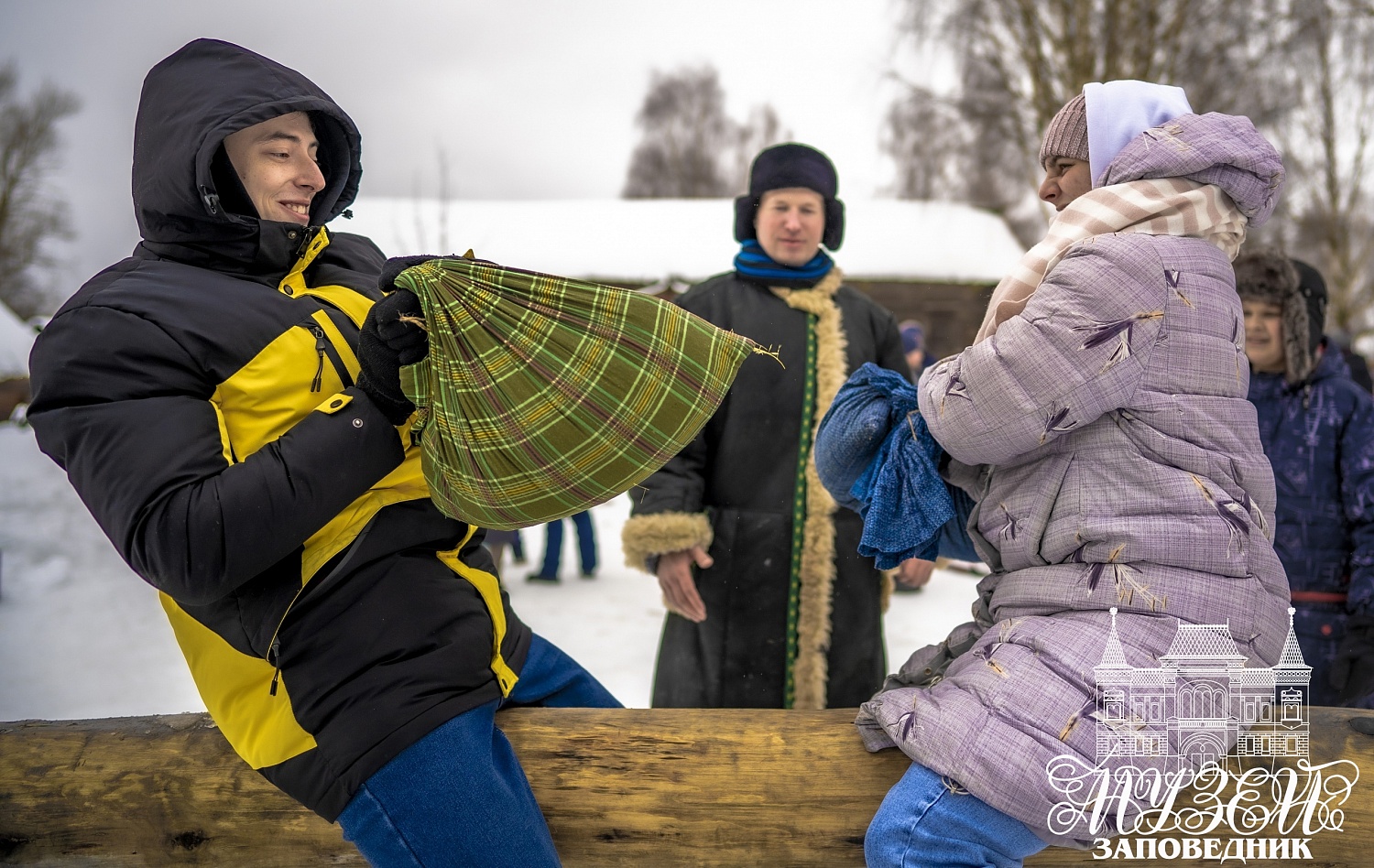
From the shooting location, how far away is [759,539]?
299 centimetres

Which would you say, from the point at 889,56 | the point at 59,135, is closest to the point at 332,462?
the point at 59,135

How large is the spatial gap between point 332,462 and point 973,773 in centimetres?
110

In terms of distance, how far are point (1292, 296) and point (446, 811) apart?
3010mm

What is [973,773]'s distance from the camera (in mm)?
1463

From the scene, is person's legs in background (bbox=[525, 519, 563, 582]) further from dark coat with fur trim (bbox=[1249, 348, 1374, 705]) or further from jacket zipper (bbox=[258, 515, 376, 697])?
jacket zipper (bbox=[258, 515, 376, 697])

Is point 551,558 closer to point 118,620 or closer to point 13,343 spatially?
Answer: point 118,620

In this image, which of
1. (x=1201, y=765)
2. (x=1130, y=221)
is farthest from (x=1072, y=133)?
(x=1201, y=765)

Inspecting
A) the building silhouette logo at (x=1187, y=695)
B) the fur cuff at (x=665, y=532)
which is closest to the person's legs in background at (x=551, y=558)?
the fur cuff at (x=665, y=532)

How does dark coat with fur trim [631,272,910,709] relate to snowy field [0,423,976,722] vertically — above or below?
above

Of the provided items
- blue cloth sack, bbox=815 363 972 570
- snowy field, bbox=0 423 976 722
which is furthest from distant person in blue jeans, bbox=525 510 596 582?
blue cloth sack, bbox=815 363 972 570

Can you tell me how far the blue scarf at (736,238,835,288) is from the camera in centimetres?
313

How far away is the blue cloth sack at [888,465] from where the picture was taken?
176 cm

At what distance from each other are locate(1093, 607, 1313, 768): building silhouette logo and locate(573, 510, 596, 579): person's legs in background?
5.50 m

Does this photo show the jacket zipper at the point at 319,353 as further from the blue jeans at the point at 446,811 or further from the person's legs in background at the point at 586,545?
the person's legs in background at the point at 586,545
